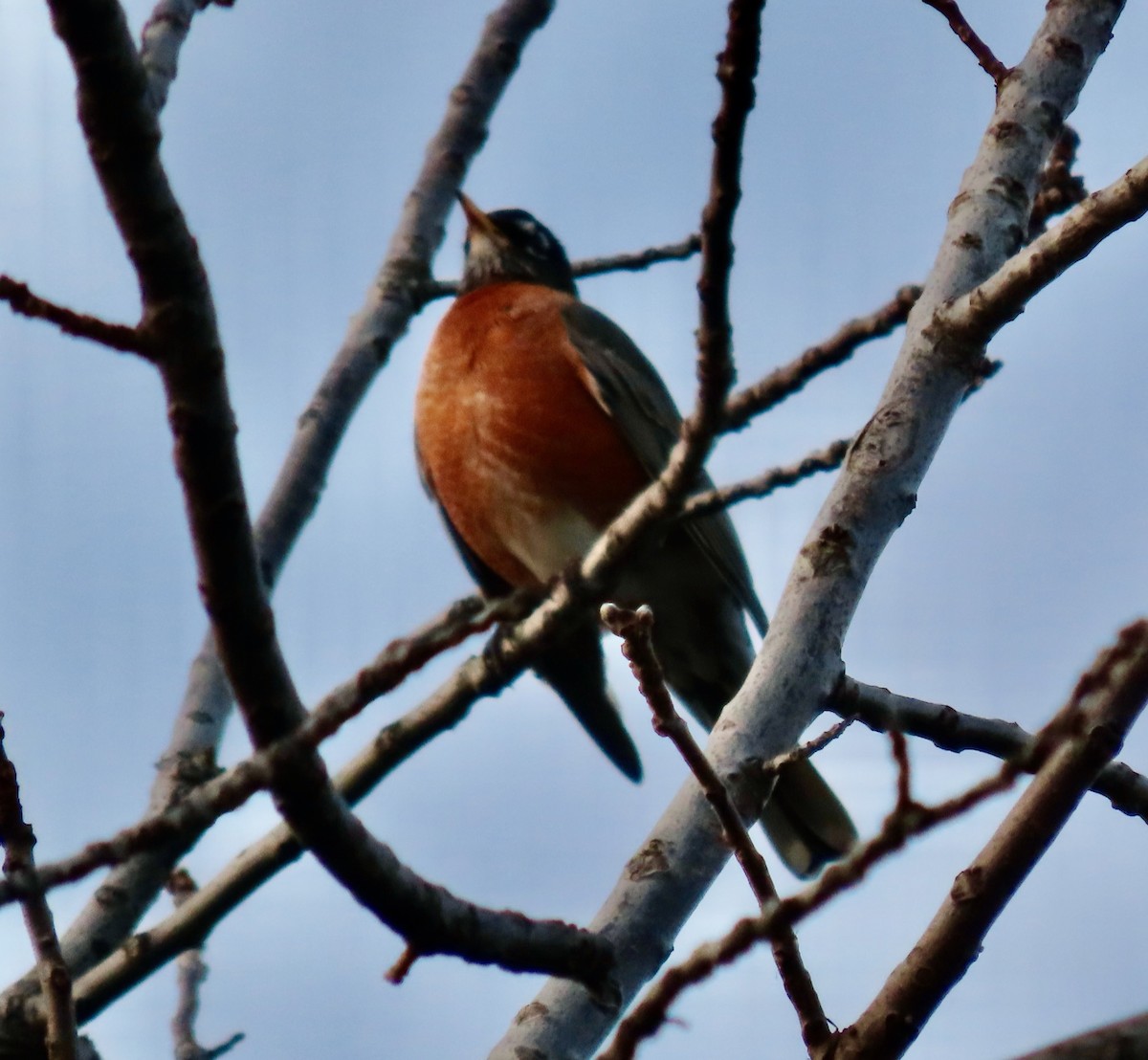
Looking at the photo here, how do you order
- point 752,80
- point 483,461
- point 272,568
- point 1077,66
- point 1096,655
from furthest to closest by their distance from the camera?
point 483,461
point 272,568
point 1077,66
point 752,80
point 1096,655

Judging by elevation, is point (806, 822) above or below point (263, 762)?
above

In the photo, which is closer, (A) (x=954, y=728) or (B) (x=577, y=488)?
(A) (x=954, y=728)

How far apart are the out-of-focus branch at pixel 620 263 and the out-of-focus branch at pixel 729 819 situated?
396cm

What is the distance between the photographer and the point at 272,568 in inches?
203

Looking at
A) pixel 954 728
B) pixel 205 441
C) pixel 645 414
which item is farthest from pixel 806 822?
pixel 205 441

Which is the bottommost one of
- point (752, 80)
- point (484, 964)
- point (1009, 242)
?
point (484, 964)

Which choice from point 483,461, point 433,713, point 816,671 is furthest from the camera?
point 483,461

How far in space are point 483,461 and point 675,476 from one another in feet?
12.2

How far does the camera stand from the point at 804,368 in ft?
7.20

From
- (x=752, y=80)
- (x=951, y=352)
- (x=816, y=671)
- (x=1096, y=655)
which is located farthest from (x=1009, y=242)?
(x=1096, y=655)

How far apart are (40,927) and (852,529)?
2.09 metres

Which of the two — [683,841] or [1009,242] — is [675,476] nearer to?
[683,841]

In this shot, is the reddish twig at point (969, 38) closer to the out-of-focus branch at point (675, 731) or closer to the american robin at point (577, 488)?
the american robin at point (577, 488)

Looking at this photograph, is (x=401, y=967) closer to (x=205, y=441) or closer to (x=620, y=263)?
(x=205, y=441)
